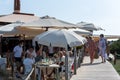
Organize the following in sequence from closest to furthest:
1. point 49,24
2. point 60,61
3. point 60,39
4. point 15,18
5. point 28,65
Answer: point 60,39 → point 28,65 → point 60,61 → point 49,24 → point 15,18

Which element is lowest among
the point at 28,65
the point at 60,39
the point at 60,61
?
the point at 60,61

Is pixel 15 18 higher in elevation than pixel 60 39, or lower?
lower

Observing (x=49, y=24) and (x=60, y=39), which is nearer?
(x=60, y=39)

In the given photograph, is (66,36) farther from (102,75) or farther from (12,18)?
(12,18)

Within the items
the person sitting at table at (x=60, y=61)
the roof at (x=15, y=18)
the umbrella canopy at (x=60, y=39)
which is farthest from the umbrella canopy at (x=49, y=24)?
the roof at (x=15, y=18)

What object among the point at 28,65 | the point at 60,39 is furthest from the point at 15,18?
the point at 60,39

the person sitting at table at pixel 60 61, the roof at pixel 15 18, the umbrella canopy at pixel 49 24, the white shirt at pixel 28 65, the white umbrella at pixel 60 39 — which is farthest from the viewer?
the roof at pixel 15 18

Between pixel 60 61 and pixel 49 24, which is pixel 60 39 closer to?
pixel 60 61

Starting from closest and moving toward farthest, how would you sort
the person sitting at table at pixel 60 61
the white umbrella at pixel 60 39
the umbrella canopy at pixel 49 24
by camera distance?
the white umbrella at pixel 60 39 < the person sitting at table at pixel 60 61 < the umbrella canopy at pixel 49 24

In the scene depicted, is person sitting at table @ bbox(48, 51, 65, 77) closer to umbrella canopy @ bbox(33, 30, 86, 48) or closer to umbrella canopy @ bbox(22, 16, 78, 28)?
umbrella canopy @ bbox(22, 16, 78, 28)

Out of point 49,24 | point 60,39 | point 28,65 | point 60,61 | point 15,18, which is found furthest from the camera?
point 15,18

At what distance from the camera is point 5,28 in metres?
17.3

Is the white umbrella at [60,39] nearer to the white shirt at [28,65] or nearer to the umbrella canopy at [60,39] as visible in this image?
the umbrella canopy at [60,39]

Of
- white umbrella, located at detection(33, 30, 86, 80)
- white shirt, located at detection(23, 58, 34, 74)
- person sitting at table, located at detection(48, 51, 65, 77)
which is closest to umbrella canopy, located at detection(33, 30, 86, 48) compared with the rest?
white umbrella, located at detection(33, 30, 86, 80)
